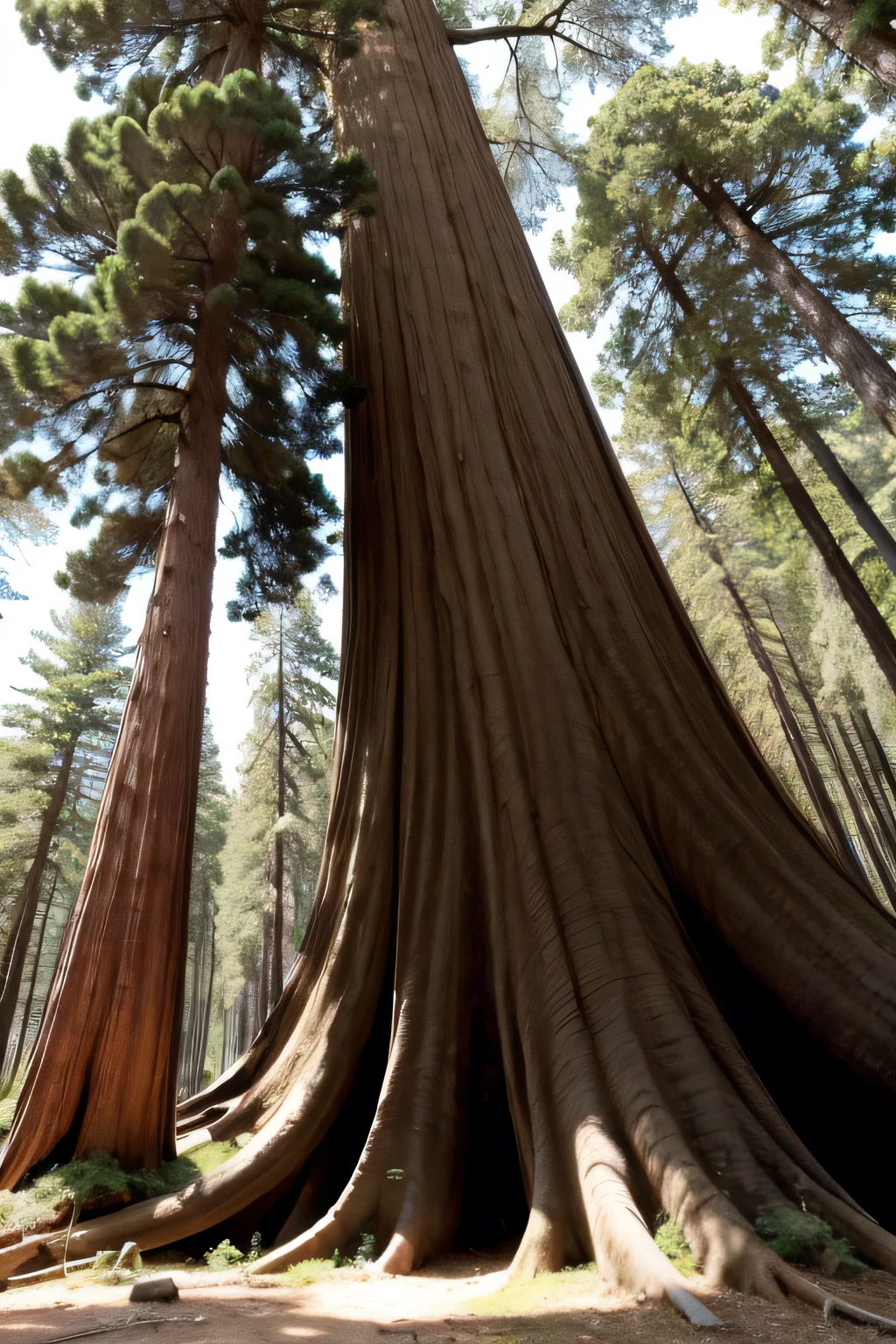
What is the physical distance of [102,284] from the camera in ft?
14.8

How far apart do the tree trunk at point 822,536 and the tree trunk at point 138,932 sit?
27.1 feet

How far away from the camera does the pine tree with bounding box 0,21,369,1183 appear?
11.8ft

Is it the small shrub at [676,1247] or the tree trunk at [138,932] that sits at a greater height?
the tree trunk at [138,932]

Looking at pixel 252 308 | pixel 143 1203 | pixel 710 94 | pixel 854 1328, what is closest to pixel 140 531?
pixel 252 308

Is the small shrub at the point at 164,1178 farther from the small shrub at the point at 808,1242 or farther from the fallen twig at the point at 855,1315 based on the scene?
the fallen twig at the point at 855,1315

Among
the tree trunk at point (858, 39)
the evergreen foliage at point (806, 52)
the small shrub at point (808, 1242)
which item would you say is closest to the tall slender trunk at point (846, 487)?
the evergreen foliage at point (806, 52)

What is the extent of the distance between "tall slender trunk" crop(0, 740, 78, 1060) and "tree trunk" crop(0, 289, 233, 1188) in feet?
41.7

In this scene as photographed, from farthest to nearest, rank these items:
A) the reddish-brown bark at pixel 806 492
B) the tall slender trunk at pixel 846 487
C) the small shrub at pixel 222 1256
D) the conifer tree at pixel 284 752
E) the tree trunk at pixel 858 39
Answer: the conifer tree at pixel 284 752, the reddish-brown bark at pixel 806 492, the tall slender trunk at pixel 846 487, the tree trunk at pixel 858 39, the small shrub at pixel 222 1256

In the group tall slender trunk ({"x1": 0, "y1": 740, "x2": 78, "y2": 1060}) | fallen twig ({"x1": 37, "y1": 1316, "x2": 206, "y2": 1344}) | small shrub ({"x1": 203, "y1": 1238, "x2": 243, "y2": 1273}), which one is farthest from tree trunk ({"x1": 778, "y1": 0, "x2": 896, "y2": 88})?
tall slender trunk ({"x1": 0, "y1": 740, "x2": 78, "y2": 1060})

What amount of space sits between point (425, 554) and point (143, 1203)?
3.33 metres

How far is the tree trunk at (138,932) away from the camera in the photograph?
3457 millimetres

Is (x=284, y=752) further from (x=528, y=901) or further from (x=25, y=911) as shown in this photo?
(x=528, y=901)

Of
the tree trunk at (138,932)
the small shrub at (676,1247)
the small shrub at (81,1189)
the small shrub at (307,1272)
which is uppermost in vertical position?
the tree trunk at (138,932)

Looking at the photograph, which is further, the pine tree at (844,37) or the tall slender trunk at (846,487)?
the tall slender trunk at (846,487)
